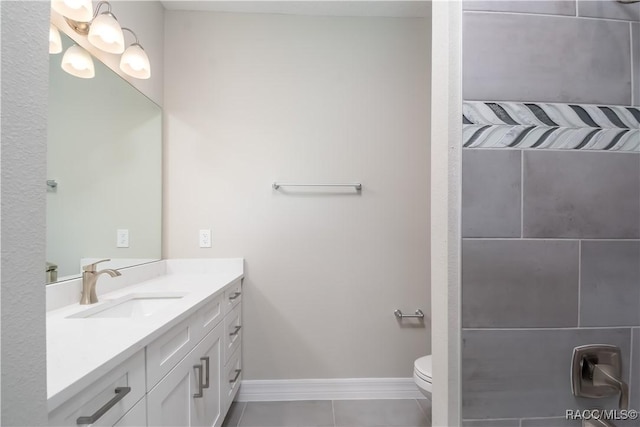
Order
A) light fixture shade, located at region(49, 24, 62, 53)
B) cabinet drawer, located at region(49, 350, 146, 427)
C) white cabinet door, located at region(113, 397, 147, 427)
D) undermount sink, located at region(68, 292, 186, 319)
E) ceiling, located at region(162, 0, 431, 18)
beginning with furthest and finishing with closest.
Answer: ceiling, located at region(162, 0, 431, 18), undermount sink, located at region(68, 292, 186, 319), light fixture shade, located at region(49, 24, 62, 53), white cabinet door, located at region(113, 397, 147, 427), cabinet drawer, located at region(49, 350, 146, 427)

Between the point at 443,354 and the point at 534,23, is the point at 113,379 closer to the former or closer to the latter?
the point at 443,354

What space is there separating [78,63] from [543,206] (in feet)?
5.87

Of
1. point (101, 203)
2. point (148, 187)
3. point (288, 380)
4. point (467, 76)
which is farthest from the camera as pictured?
point (288, 380)

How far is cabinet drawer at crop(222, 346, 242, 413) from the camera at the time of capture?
55.4 inches

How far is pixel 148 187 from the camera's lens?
1.65 meters

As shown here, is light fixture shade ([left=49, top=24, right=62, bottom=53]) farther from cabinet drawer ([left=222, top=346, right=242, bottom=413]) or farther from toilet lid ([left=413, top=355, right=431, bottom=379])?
toilet lid ([left=413, top=355, right=431, bottom=379])

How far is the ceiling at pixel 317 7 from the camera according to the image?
5.63 ft

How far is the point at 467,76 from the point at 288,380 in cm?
194

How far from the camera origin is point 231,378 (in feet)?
5.00

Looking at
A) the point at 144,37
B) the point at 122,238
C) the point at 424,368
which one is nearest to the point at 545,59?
the point at 424,368

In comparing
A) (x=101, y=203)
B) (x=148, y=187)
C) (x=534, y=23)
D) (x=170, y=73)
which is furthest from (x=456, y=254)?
(x=170, y=73)

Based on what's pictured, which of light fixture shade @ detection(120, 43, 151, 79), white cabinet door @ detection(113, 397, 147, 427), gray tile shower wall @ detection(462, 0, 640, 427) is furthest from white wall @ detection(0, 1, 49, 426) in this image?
light fixture shade @ detection(120, 43, 151, 79)

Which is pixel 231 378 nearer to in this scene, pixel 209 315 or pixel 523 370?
pixel 209 315

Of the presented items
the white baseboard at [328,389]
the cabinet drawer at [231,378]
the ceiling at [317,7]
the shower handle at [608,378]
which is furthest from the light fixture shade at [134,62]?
the shower handle at [608,378]
